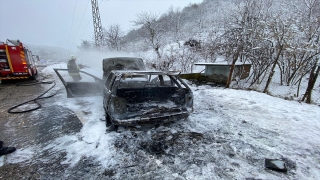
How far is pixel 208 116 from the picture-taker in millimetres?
4137

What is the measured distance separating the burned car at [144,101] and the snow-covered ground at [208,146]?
1.22ft

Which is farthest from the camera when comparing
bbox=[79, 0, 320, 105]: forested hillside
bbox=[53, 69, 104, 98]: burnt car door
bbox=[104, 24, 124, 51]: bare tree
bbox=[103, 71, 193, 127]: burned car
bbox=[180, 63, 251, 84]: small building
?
bbox=[104, 24, 124, 51]: bare tree

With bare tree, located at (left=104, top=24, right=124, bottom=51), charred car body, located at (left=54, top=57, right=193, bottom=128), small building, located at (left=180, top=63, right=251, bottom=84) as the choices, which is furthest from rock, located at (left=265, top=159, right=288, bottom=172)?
bare tree, located at (left=104, top=24, right=124, bottom=51)

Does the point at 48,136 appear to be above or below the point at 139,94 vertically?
below

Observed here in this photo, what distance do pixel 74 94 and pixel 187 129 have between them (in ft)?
14.0

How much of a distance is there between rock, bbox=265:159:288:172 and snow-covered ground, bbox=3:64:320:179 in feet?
0.20

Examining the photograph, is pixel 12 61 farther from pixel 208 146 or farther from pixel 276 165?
Answer: pixel 276 165

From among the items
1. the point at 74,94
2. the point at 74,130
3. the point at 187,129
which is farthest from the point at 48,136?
the point at 187,129

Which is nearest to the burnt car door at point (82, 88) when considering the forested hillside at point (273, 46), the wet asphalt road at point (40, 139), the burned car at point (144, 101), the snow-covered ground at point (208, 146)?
the wet asphalt road at point (40, 139)

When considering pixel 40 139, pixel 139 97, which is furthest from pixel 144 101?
pixel 40 139

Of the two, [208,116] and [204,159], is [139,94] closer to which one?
[208,116]

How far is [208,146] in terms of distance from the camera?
2.80m

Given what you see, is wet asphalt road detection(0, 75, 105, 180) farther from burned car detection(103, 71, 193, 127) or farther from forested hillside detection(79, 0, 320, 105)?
forested hillside detection(79, 0, 320, 105)

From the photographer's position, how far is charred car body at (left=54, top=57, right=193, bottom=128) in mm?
3072
